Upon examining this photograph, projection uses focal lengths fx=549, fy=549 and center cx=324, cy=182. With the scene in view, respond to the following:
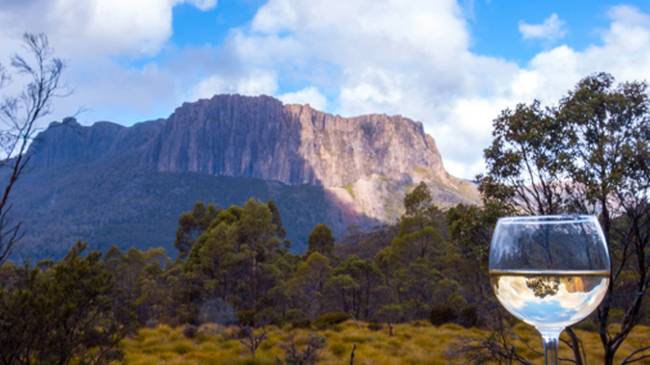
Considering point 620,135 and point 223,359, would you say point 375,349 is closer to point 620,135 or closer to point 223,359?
point 223,359

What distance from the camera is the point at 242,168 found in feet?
526

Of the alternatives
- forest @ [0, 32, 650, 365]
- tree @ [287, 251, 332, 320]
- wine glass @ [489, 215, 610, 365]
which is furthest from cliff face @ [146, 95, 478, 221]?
wine glass @ [489, 215, 610, 365]

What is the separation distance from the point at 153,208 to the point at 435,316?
10234cm

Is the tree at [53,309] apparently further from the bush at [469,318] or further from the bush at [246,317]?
the bush at [469,318]

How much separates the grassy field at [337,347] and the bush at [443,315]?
2.52 metres

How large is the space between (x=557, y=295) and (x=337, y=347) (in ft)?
52.1

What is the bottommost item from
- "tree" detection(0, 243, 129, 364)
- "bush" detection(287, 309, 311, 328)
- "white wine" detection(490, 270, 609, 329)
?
"bush" detection(287, 309, 311, 328)

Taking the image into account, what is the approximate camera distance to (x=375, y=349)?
1605 cm

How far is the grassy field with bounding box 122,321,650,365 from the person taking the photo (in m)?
14.4

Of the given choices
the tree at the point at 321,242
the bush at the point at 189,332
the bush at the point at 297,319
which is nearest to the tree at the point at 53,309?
the bush at the point at 189,332

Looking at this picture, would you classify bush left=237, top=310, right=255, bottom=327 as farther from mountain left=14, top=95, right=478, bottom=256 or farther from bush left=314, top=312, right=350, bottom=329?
mountain left=14, top=95, right=478, bottom=256

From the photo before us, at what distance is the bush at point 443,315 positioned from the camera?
24.3 metres

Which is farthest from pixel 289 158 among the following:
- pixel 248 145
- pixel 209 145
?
pixel 209 145

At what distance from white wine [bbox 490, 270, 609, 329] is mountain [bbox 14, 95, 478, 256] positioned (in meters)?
114
